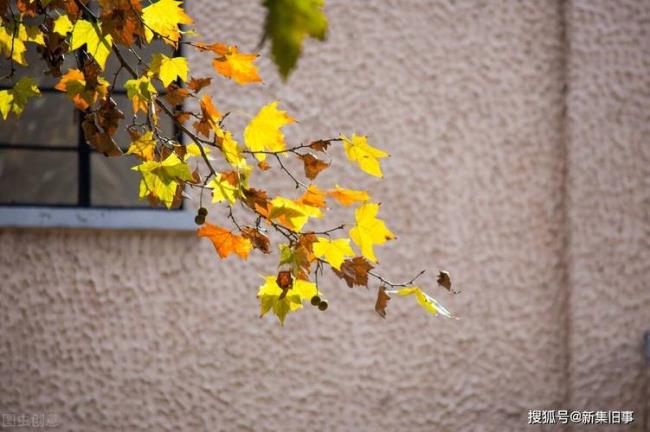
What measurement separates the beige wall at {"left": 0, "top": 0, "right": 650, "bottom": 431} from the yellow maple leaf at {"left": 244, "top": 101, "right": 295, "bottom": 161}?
1897 millimetres

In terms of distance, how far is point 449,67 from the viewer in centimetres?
393

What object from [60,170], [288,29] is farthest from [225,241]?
[60,170]

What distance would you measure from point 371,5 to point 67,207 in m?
1.46

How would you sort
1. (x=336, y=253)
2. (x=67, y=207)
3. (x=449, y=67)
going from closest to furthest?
1. (x=336, y=253)
2. (x=67, y=207)
3. (x=449, y=67)

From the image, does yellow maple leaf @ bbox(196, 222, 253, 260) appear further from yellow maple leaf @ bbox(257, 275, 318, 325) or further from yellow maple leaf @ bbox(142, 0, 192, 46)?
yellow maple leaf @ bbox(142, 0, 192, 46)

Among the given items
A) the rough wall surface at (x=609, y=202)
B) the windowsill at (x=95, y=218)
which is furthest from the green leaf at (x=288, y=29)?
the rough wall surface at (x=609, y=202)

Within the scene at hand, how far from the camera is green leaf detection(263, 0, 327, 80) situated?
2.66 feet

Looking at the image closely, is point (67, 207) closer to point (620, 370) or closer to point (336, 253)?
point (336, 253)

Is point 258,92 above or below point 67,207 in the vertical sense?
above

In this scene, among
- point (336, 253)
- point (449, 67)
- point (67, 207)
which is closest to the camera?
point (336, 253)

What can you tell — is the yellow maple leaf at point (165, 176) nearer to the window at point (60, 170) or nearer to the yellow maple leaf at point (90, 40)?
the yellow maple leaf at point (90, 40)

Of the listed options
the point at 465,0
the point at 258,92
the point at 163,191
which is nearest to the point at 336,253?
the point at 163,191

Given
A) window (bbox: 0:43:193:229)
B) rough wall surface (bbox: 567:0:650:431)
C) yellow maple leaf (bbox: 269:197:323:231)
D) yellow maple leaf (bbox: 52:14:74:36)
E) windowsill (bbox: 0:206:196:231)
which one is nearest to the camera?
yellow maple leaf (bbox: 269:197:323:231)

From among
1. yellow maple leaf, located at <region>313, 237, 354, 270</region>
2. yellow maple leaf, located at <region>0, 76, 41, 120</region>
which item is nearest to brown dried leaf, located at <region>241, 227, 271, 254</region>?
yellow maple leaf, located at <region>313, 237, 354, 270</region>
